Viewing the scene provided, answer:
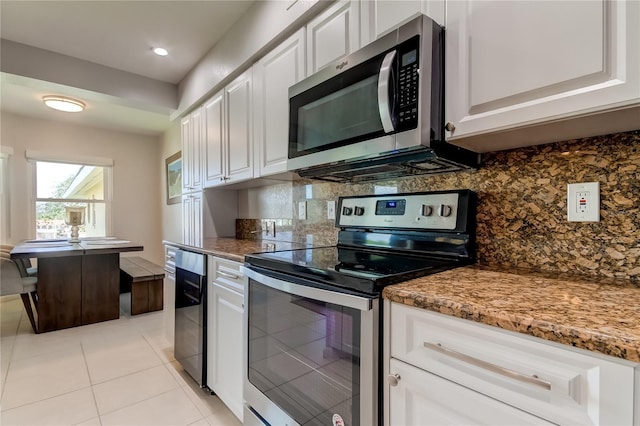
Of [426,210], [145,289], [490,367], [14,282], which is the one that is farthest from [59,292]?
[490,367]

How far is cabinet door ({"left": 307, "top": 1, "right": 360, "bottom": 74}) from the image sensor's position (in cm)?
141

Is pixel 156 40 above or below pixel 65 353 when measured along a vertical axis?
above

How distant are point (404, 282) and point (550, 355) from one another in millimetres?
389

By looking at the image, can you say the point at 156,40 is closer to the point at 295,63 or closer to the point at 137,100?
the point at 137,100

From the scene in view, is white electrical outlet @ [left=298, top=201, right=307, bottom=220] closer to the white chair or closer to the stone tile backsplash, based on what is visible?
the stone tile backsplash

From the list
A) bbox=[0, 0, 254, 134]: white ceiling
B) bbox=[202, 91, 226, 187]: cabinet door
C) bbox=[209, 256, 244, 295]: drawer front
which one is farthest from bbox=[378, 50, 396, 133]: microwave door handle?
bbox=[202, 91, 226, 187]: cabinet door

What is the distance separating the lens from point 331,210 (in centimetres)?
194

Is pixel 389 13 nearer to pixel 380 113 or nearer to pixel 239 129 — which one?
pixel 380 113

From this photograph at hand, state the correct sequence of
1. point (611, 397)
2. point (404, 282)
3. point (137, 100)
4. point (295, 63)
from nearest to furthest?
point (611, 397)
point (404, 282)
point (295, 63)
point (137, 100)

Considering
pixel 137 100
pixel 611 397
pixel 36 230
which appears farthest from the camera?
pixel 36 230

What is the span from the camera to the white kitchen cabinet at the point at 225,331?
5.25ft

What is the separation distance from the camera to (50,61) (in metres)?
2.57

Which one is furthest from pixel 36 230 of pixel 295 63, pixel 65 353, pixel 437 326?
pixel 437 326

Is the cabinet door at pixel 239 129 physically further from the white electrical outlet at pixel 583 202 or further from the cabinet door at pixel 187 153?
the white electrical outlet at pixel 583 202
